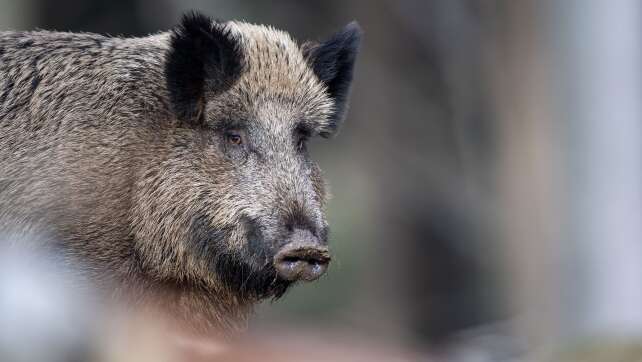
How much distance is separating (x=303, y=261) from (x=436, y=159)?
12054 millimetres

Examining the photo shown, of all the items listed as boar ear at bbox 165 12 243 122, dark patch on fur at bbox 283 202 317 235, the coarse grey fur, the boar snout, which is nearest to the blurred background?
the coarse grey fur

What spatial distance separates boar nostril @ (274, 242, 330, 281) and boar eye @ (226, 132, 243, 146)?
86 cm

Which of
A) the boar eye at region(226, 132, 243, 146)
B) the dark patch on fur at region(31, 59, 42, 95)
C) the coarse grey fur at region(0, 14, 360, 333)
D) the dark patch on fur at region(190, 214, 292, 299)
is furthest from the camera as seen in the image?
the dark patch on fur at region(31, 59, 42, 95)

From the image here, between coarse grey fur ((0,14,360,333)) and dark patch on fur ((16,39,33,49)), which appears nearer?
coarse grey fur ((0,14,360,333))

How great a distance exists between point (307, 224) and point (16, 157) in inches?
61.1

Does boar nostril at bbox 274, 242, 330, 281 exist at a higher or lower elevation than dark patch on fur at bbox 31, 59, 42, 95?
lower

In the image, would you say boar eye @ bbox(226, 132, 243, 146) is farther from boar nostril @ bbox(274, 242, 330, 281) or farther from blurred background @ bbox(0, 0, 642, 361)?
blurred background @ bbox(0, 0, 642, 361)

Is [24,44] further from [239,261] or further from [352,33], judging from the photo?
[239,261]

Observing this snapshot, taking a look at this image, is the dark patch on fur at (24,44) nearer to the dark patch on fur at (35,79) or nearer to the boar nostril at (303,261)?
the dark patch on fur at (35,79)

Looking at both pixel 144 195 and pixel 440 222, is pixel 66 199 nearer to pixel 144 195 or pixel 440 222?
pixel 144 195

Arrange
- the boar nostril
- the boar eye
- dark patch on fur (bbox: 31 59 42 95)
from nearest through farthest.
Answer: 1. the boar nostril
2. the boar eye
3. dark patch on fur (bbox: 31 59 42 95)

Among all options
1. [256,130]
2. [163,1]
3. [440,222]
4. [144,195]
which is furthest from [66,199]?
[440,222]

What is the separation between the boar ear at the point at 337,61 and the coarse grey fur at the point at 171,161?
0.16 meters

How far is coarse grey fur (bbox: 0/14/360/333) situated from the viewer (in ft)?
22.1
